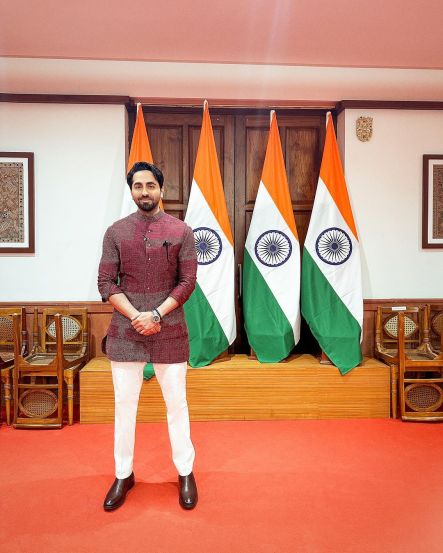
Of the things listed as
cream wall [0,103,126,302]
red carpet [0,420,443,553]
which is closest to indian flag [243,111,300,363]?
red carpet [0,420,443,553]

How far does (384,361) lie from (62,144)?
338 centimetres

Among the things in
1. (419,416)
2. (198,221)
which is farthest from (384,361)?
(198,221)

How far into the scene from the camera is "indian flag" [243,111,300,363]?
376 cm

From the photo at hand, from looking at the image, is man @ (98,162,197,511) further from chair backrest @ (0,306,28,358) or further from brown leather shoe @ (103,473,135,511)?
chair backrest @ (0,306,28,358)

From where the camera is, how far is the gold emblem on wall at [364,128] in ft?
13.6

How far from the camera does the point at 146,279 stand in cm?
220

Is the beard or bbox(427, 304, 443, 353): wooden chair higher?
the beard

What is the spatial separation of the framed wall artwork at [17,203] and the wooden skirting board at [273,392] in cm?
131

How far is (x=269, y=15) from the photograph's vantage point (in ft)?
10.8

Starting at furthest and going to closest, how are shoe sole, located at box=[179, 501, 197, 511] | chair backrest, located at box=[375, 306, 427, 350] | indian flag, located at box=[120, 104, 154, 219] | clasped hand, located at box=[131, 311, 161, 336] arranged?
chair backrest, located at box=[375, 306, 427, 350] < indian flag, located at box=[120, 104, 154, 219] < shoe sole, located at box=[179, 501, 197, 511] < clasped hand, located at box=[131, 311, 161, 336]

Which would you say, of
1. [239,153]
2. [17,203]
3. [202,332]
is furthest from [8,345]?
[239,153]

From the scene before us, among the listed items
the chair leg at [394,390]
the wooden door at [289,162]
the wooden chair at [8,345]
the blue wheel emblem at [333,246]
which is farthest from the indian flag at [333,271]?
the wooden chair at [8,345]

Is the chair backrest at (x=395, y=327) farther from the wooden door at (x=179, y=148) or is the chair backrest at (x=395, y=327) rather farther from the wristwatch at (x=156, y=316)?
the wristwatch at (x=156, y=316)

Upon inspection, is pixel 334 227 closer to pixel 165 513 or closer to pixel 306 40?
pixel 306 40
